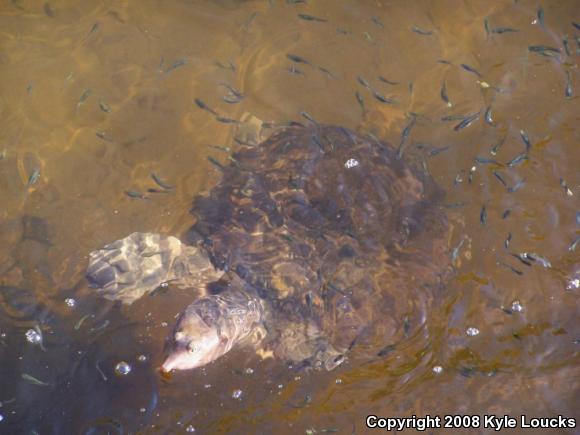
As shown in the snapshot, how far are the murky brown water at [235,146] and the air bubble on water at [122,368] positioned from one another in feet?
0.27

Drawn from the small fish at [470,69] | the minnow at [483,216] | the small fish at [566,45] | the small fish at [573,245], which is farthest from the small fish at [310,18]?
the small fish at [573,245]

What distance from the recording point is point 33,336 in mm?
4500

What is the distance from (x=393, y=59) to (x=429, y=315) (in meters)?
3.51

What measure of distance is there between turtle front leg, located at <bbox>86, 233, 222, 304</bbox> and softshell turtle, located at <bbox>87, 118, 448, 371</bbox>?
0.4 inches

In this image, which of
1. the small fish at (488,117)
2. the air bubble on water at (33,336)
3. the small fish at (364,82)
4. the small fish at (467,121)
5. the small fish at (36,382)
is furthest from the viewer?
the small fish at (364,82)

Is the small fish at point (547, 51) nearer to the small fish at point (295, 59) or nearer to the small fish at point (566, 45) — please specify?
the small fish at point (566, 45)

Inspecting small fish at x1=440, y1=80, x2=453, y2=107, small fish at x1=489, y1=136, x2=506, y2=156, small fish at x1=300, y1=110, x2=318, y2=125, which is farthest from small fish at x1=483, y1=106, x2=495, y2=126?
small fish at x1=300, y1=110, x2=318, y2=125

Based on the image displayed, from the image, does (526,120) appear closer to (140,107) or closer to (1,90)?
(140,107)

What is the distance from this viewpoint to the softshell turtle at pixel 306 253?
13.7ft

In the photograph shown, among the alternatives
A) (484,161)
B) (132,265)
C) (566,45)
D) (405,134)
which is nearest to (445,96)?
(405,134)

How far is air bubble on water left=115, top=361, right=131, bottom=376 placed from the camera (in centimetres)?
431

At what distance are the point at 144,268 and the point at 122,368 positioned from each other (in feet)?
3.34

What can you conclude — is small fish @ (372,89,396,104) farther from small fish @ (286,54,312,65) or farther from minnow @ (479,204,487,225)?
minnow @ (479,204,487,225)

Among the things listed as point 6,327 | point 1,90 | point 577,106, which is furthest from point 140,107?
point 577,106
